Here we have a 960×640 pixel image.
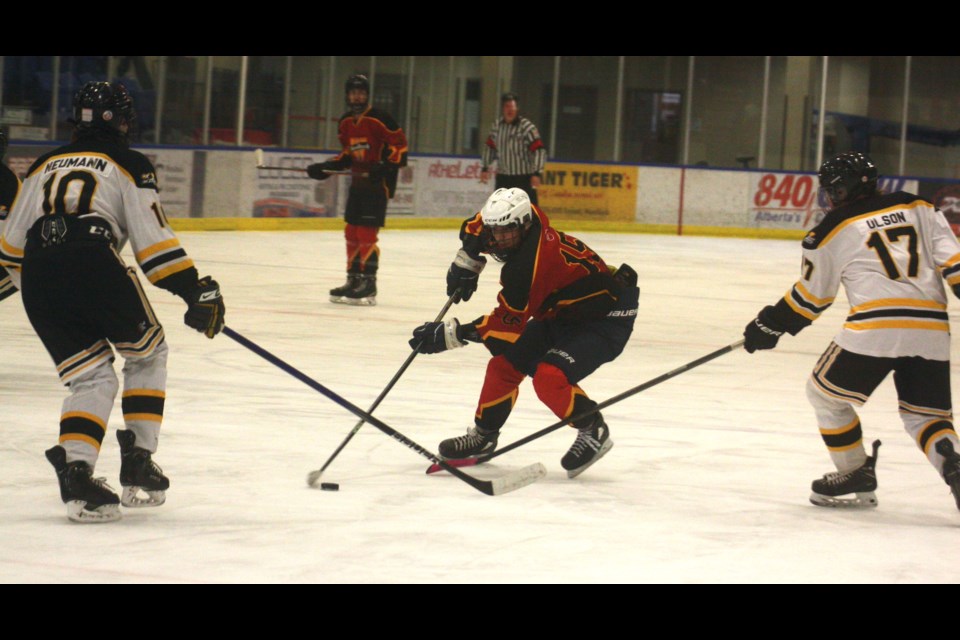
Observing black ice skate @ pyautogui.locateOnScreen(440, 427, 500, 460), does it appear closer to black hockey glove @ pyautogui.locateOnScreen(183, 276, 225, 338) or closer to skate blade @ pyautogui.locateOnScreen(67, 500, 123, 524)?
black hockey glove @ pyautogui.locateOnScreen(183, 276, 225, 338)

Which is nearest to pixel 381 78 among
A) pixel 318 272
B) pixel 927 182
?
pixel 927 182

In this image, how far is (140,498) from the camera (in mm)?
3686

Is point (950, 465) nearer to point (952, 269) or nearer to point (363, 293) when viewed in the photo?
point (952, 269)

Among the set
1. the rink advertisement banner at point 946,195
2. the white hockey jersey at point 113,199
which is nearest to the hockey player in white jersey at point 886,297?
the white hockey jersey at point 113,199

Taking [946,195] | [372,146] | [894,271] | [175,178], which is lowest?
[894,271]

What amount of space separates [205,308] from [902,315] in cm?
193

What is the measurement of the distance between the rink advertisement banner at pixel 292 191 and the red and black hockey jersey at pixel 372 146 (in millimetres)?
5151

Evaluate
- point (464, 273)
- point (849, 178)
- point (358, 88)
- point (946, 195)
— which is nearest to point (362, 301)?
point (358, 88)

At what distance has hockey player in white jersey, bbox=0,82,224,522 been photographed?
11.3 feet

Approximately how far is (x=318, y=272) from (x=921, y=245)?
6990mm

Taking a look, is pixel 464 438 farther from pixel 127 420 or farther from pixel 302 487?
pixel 127 420

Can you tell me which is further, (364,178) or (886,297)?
(364,178)

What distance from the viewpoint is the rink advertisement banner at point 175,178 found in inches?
511

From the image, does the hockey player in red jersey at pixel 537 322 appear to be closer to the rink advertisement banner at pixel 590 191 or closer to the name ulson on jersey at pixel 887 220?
the name ulson on jersey at pixel 887 220
